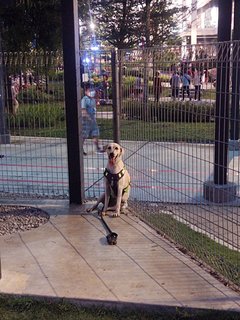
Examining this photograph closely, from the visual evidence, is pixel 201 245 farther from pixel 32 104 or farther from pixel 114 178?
pixel 32 104

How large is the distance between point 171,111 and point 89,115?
1.91 meters

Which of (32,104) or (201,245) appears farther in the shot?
(32,104)

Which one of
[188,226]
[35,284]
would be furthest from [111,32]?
[35,284]

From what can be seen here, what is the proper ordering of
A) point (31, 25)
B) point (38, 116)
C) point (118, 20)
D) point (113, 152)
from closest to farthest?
point (113, 152)
point (38, 116)
point (31, 25)
point (118, 20)

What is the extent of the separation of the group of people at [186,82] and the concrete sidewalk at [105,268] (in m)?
1.52

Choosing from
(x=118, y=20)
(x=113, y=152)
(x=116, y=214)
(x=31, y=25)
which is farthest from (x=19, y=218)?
(x=118, y=20)

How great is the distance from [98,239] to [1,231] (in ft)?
3.73

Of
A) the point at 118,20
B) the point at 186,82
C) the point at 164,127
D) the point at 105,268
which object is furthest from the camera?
the point at 118,20

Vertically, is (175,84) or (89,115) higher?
(175,84)

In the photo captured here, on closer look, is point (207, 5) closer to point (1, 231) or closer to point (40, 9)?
point (40, 9)

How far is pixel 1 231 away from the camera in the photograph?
5.62 meters

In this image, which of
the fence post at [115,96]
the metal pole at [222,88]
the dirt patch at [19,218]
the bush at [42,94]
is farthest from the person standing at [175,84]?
the dirt patch at [19,218]

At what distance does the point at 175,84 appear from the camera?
482cm

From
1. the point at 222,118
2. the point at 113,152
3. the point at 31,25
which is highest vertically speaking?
the point at 31,25
